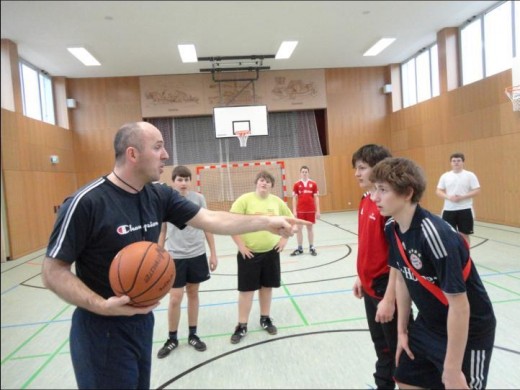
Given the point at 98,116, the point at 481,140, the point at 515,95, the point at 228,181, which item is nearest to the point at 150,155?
the point at 515,95

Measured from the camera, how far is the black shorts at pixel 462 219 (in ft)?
19.4

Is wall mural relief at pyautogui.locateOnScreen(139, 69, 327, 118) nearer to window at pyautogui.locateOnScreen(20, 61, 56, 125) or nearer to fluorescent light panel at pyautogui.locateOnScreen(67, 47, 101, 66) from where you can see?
fluorescent light panel at pyautogui.locateOnScreen(67, 47, 101, 66)

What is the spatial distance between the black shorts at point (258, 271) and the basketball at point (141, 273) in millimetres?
1944

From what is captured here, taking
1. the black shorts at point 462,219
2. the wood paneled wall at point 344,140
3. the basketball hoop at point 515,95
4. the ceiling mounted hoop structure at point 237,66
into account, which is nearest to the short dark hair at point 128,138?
the black shorts at point 462,219

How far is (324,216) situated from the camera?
1417 centimetres

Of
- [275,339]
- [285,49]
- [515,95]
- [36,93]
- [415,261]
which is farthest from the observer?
[36,93]

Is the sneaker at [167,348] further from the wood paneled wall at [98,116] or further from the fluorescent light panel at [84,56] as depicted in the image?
the wood paneled wall at [98,116]

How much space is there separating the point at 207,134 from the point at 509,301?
1231cm

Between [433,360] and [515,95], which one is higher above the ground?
[515,95]

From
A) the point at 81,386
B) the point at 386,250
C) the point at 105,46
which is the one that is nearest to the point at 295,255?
the point at 386,250

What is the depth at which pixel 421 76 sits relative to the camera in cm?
1364

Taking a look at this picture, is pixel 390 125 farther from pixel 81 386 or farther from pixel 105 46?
pixel 81 386

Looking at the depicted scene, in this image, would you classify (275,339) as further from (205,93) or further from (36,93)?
(36,93)

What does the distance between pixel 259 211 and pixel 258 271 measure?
24.9 inches
